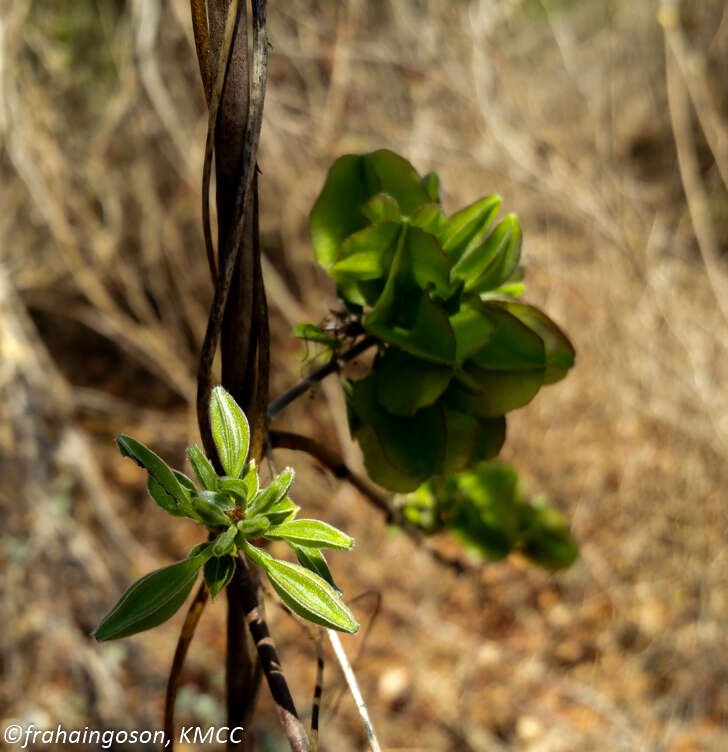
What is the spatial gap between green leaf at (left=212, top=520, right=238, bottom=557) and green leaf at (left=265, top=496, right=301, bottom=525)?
2cm

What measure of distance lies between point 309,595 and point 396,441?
0.14m

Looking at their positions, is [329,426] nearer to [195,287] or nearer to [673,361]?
[195,287]

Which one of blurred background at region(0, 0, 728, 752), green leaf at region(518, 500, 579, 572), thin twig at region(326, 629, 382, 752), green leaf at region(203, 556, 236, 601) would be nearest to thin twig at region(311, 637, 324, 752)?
thin twig at region(326, 629, 382, 752)

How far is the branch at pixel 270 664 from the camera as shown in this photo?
0.34 metres

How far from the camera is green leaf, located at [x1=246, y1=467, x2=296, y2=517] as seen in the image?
355mm

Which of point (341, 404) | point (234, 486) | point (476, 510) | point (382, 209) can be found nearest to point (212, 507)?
point (234, 486)

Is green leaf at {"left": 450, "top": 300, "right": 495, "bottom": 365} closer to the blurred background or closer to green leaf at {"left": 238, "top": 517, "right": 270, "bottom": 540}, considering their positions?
green leaf at {"left": 238, "top": 517, "right": 270, "bottom": 540}

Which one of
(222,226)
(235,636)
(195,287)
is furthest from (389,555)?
(222,226)

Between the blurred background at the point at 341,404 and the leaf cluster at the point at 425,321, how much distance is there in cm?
124

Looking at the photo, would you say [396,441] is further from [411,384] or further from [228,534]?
[228,534]

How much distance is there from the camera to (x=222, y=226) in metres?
0.37

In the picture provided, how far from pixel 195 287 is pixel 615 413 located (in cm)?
181

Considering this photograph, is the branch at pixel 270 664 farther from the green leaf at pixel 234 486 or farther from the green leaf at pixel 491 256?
the green leaf at pixel 491 256

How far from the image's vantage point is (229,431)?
360 mm
